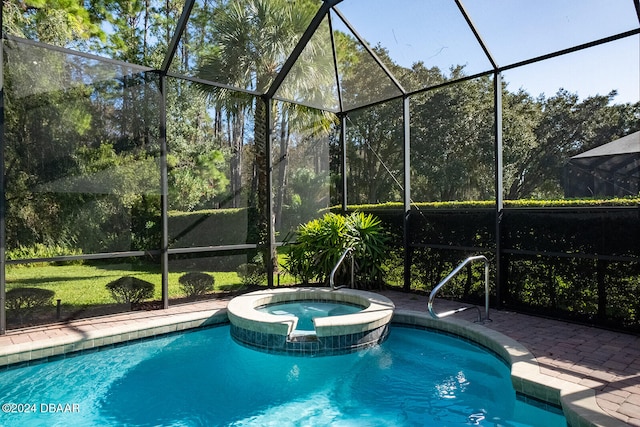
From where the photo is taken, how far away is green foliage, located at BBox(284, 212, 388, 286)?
703 cm

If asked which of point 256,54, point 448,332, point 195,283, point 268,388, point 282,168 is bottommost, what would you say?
point 268,388

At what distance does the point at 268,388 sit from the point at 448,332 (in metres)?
2.44

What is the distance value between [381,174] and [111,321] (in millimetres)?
10149

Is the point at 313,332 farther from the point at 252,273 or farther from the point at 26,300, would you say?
the point at 26,300

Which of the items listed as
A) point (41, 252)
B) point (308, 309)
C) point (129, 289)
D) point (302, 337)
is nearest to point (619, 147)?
point (308, 309)

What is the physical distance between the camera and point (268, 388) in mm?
3809

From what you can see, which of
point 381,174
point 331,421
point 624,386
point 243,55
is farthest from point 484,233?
point 381,174

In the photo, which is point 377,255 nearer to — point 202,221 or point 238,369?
point 202,221

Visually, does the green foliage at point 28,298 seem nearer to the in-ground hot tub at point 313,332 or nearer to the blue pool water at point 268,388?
the blue pool water at point 268,388

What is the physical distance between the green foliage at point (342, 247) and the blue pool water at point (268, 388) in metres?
2.30

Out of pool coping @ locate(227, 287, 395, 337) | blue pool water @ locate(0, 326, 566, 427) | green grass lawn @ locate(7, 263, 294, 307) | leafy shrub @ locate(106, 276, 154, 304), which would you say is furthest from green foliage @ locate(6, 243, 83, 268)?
pool coping @ locate(227, 287, 395, 337)

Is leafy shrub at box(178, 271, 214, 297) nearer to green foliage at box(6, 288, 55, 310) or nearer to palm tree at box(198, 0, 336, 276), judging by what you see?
palm tree at box(198, 0, 336, 276)

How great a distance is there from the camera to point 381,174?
13.7 metres

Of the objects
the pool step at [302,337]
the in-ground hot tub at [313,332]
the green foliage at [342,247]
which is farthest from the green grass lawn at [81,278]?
the pool step at [302,337]
